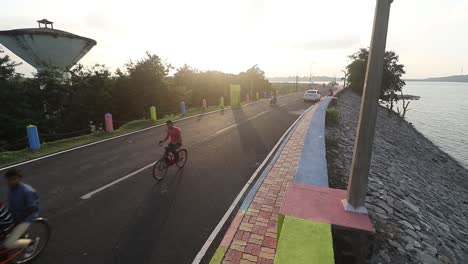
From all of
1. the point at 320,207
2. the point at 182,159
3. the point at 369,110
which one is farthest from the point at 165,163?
the point at 369,110

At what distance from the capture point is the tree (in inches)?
1858

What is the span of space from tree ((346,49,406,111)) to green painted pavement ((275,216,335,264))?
48.3 meters

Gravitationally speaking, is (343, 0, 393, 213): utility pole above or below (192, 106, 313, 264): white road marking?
above

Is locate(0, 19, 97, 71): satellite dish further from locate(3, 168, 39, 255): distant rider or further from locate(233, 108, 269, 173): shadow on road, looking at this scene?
locate(3, 168, 39, 255): distant rider

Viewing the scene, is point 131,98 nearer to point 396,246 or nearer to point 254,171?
point 254,171

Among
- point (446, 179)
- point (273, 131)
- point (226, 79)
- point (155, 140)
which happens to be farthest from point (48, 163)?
point (226, 79)

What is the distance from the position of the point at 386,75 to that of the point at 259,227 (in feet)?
168

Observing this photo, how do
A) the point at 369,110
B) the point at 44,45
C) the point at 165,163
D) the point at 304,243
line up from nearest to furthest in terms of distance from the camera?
the point at 304,243
the point at 369,110
the point at 165,163
the point at 44,45

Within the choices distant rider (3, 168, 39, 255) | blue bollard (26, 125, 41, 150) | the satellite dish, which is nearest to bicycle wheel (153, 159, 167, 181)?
distant rider (3, 168, 39, 255)

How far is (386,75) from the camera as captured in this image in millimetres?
46844

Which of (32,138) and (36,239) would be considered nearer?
(36,239)

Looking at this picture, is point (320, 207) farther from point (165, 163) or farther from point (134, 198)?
point (165, 163)

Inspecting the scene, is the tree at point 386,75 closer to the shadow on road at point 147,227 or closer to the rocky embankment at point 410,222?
the rocky embankment at point 410,222

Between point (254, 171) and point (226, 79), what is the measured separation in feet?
127
